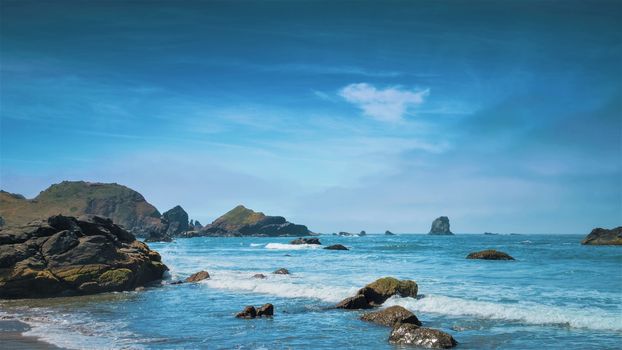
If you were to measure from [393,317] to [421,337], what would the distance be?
3394 mm

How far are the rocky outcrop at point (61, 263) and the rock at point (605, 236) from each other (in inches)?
4145

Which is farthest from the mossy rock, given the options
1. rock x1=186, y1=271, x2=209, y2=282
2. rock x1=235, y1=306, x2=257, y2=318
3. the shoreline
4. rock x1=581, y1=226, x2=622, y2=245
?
rock x1=581, y1=226, x2=622, y2=245

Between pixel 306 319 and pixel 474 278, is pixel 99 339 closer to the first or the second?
pixel 306 319

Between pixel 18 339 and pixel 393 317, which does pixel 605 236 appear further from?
pixel 18 339

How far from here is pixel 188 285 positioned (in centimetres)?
3431

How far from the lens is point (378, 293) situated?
2450 cm

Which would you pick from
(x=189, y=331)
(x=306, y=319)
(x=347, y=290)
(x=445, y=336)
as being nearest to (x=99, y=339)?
(x=189, y=331)

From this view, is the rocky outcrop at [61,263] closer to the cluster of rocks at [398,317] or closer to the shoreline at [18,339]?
the shoreline at [18,339]

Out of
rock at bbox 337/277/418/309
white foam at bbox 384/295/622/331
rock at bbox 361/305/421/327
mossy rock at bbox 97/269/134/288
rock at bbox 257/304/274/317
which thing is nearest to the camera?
rock at bbox 361/305/421/327

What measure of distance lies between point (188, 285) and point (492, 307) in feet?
69.8

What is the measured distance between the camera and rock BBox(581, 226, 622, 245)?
10538cm

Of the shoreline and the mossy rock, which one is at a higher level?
the mossy rock

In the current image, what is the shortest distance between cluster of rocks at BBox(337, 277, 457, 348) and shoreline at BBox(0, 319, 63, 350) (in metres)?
11.1

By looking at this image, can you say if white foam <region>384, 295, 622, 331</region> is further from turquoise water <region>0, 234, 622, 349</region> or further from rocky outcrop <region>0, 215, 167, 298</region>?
rocky outcrop <region>0, 215, 167, 298</region>
